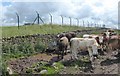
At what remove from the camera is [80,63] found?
19703 mm

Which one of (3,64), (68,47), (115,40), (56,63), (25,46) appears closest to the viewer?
(3,64)

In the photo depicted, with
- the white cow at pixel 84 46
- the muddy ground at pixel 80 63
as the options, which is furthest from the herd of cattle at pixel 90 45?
the muddy ground at pixel 80 63

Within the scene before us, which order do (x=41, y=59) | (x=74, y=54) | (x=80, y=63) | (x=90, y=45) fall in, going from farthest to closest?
(x=41, y=59) → (x=74, y=54) → (x=90, y=45) → (x=80, y=63)

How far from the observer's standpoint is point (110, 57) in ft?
69.4

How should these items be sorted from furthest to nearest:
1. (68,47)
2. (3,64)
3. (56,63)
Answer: (68,47)
(56,63)
(3,64)

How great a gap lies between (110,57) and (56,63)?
3625mm

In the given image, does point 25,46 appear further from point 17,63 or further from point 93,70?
point 93,70

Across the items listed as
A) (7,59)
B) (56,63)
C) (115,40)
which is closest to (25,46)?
(7,59)

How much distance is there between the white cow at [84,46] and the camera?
66.6 ft

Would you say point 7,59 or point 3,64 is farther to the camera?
point 7,59

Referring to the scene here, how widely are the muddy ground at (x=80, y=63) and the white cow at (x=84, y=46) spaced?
0.54 metres

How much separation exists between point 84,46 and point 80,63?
1.23 m

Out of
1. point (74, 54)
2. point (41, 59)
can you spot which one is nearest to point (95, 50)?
point (74, 54)

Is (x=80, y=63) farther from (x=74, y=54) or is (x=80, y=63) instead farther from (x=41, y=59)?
(x=41, y=59)
